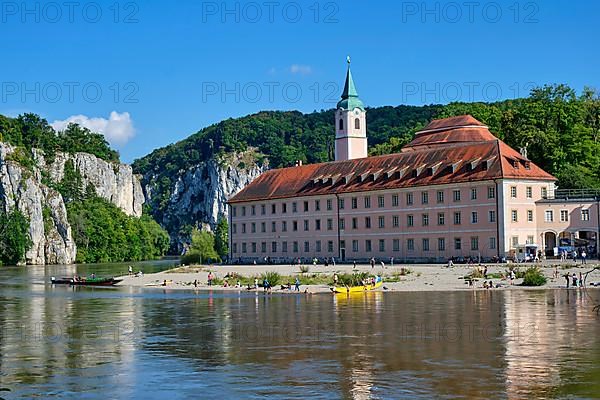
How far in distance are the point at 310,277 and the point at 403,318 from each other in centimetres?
3032

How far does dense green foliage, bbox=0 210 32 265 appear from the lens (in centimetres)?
15712

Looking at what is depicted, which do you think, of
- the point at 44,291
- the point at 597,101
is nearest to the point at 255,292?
the point at 44,291

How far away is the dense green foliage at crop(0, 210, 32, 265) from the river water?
354ft

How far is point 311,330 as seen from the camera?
38.8m

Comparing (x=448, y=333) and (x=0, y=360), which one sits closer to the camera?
(x=0, y=360)

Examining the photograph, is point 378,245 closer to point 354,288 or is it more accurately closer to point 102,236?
point 354,288

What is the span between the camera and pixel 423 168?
91.1 metres

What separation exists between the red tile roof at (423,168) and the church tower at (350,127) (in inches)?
454

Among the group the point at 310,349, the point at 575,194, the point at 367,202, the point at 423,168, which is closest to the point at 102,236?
the point at 367,202

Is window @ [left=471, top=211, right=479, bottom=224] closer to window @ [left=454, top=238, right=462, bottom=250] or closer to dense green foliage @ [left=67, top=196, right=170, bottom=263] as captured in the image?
window @ [left=454, top=238, right=462, bottom=250]

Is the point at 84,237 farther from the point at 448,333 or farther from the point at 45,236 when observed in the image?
the point at 448,333

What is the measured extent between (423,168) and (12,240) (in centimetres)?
→ 9214

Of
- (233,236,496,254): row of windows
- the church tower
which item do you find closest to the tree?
(233,236,496,254): row of windows

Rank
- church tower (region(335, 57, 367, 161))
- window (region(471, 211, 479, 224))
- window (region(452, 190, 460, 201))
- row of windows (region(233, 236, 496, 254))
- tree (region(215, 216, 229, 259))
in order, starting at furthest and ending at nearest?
tree (region(215, 216, 229, 259)) < church tower (region(335, 57, 367, 161)) < window (region(452, 190, 460, 201)) < row of windows (region(233, 236, 496, 254)) < window (region(471, 211, 479, 224))
